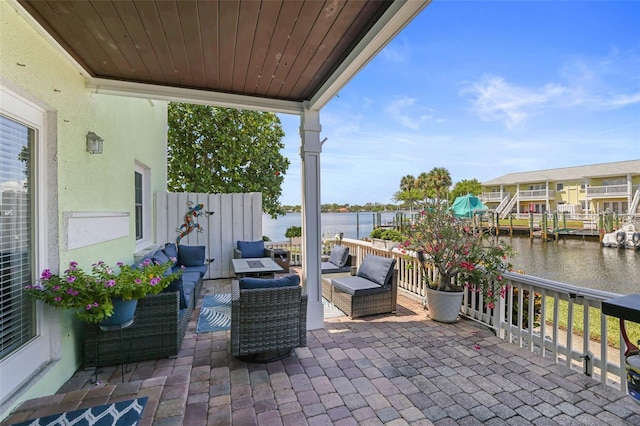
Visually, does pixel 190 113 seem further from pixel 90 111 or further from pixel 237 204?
pixel 90 111

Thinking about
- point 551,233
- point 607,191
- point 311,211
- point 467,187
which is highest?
point 467,187

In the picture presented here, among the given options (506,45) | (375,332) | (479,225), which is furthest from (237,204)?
(506,45)

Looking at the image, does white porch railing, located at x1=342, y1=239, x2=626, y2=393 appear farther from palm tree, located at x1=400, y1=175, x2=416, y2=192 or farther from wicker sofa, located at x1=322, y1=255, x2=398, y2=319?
palm tree, located at x1=400, y1=175, x2=416, y2=192

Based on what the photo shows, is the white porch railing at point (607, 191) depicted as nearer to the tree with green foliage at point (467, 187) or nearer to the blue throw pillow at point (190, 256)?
the tree with green foliage at point (467, 187)

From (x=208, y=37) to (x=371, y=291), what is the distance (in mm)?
3503

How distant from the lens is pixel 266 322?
2.88 m

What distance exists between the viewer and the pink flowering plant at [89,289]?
2186mm

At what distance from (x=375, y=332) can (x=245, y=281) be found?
183 cm

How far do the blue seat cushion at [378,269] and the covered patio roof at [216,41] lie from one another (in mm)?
2527

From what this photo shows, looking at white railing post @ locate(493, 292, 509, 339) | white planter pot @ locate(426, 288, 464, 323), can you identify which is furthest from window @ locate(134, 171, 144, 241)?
white railing post @ locate(493, 292, 509, 339)

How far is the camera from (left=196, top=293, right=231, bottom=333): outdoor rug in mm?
3963

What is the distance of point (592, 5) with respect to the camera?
5.23 metres

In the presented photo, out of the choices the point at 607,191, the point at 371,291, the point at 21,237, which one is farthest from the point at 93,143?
the point at 607,191

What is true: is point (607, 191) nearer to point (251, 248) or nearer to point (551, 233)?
point (551, 233)
